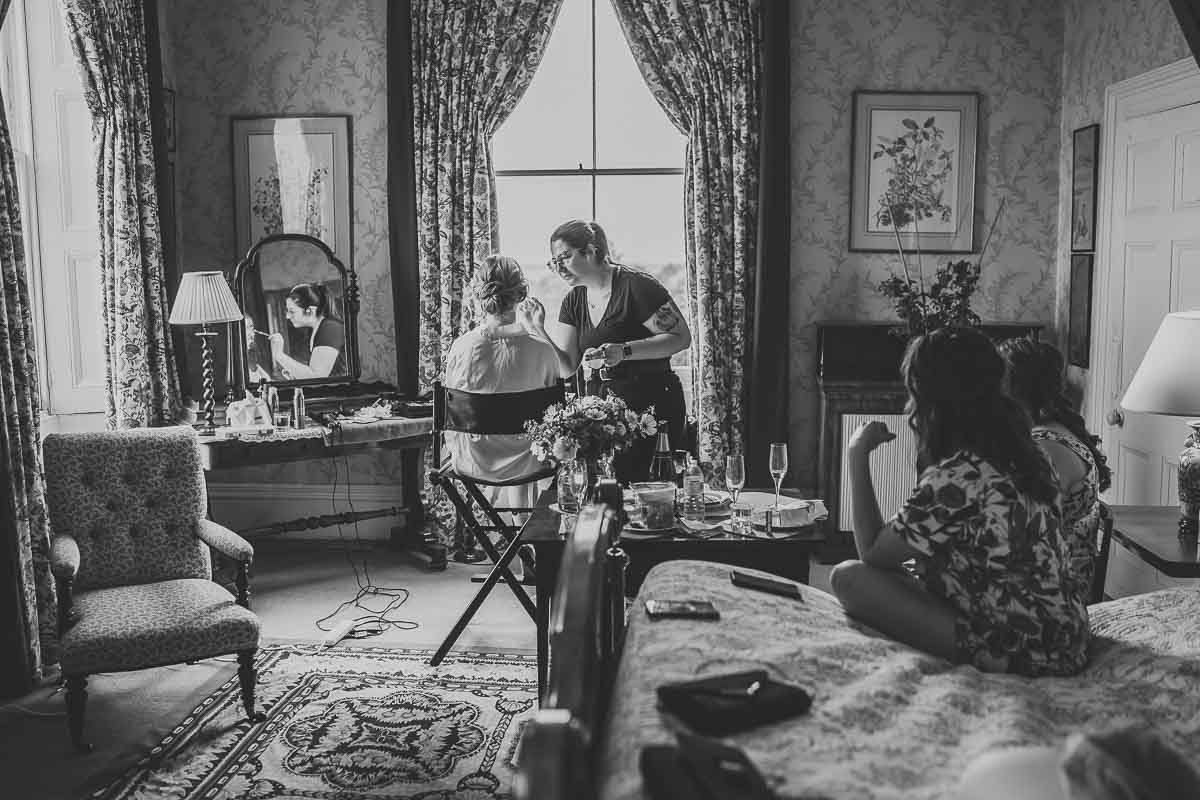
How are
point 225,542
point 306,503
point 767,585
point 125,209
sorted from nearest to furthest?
1. point 767,585
2. point 225,542
3. point 125,209
4. point 306,503

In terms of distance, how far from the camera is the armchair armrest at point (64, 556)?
317cm

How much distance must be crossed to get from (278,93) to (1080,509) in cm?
442

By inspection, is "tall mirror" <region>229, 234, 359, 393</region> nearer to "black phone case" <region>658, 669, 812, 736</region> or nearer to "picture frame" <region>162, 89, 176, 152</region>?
"picture frame" <region>162, 89, 176, 152</region>

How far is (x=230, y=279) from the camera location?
555 cm

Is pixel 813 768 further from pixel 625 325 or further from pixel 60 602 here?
pixel 625 325

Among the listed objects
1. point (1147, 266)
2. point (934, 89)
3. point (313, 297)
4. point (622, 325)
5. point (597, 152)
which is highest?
point (934, 89)

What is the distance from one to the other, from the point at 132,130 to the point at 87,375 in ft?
3.70


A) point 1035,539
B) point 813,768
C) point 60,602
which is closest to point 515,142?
point 60,602

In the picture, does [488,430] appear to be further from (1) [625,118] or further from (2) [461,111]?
(1) [625,118]

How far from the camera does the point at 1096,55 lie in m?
4.87

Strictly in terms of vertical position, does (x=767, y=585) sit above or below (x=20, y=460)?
below

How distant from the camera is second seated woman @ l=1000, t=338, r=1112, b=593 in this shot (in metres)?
2.81

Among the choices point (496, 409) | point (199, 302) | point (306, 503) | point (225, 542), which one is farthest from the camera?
point (306, 503)

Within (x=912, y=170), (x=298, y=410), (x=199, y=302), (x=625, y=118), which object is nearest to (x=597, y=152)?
(x=625, y=118)
